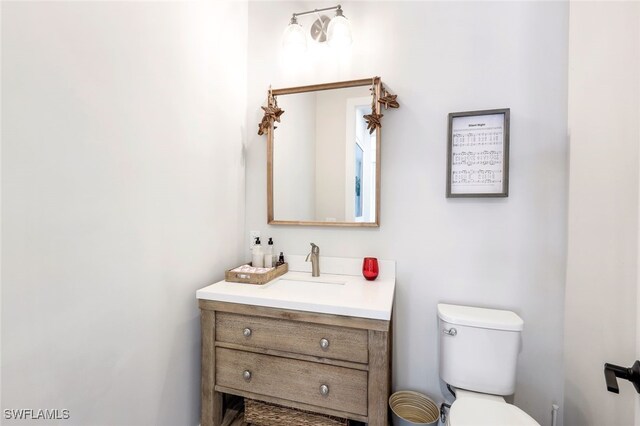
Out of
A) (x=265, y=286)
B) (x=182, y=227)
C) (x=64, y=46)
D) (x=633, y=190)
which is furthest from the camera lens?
(x=265, y=286)

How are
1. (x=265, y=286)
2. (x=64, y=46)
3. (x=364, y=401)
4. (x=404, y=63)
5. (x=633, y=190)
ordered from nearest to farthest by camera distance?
(x=64, y=46) → (x=633, y=190) → (x=364, y=401) → (x=265, y=286) → (x=404, y=63)

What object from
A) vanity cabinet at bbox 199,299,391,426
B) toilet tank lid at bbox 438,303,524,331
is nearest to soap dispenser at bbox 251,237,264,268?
vanity cabinet at bbox 199,299,391,426

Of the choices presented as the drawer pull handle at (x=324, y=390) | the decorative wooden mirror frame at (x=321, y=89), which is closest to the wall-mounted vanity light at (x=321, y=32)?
the decorative wooden mirror frame at (x=321, y=89)

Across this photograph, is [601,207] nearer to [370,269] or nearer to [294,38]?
[370,269]

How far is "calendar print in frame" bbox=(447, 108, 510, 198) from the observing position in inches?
56.4

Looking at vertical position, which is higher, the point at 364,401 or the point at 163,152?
the point at 163,152

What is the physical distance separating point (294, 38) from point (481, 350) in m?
1.95

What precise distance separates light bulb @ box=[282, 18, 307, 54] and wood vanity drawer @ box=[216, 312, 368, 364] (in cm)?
155

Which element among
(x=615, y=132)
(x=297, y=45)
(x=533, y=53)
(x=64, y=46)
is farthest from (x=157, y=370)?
(x=533, y=53)

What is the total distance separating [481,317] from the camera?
52.1 inches

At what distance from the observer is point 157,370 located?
121 cm

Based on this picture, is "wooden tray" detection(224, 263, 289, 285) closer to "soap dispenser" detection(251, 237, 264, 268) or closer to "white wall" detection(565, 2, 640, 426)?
"soap dispenser" detection(251, 237, 264, 268)

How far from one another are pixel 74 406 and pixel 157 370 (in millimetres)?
326

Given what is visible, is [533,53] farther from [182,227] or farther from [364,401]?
[182,227]
